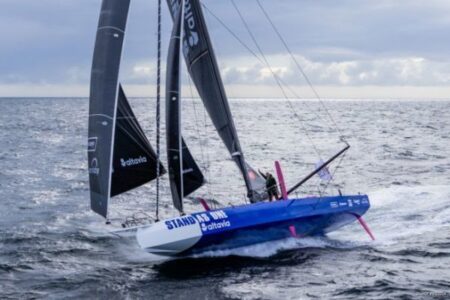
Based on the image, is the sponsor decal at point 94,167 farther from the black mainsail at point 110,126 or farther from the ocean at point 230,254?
the ocean at point 230,254

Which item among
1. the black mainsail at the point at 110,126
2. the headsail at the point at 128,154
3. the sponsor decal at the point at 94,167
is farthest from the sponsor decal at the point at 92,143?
the headsail at the point at 128,154

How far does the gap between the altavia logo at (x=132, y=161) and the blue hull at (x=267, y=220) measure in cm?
190

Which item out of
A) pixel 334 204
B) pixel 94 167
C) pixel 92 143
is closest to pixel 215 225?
pixel 94 167

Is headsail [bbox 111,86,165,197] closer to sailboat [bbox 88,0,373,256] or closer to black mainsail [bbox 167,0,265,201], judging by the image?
sailboat [bbox 88,0,373,256]

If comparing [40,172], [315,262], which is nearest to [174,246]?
[315,262]

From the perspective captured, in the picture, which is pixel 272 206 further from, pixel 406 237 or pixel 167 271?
pixel 406 237

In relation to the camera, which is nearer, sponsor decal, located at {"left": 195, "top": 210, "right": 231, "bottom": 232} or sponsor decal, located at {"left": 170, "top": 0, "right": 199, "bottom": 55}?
sponsor decal, located at {"left": 195, "top": 210, "right": 231, "bottom": 232}

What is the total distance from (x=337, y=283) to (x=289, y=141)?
3931 centimetres

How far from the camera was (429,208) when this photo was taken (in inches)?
771

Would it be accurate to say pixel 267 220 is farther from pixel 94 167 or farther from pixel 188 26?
pixel 188 26

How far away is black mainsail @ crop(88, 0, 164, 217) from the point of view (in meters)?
13.7

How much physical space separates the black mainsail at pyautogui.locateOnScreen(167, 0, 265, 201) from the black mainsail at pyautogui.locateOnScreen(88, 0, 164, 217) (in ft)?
6.57

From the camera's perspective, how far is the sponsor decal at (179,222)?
540 inches

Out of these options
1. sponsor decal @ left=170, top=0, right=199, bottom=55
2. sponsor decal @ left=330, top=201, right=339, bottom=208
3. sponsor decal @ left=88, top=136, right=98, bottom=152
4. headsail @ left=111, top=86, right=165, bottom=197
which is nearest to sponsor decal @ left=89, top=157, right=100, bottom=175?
sponsor decal @ left=88, top=136, right=98, bottom=152
